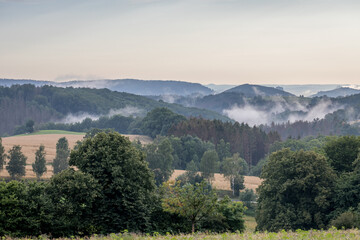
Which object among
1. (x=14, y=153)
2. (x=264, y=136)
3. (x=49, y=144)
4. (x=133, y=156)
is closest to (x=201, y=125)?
(x=264, y=136)

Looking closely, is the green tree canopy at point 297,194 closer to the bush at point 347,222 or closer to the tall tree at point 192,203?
the bush at point 347,222

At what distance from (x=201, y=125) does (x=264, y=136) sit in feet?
87.2

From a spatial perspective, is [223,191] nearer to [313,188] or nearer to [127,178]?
[313,188]

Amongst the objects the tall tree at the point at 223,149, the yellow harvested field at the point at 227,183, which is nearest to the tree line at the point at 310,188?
the yellow harvested field at the point at 227,183

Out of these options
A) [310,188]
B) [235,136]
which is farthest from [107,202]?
[235,136]

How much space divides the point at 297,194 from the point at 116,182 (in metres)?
24.9

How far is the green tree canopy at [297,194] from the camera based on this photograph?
52969 mm

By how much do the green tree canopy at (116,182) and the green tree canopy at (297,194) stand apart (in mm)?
17979

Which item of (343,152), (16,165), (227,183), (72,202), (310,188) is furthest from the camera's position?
(227,183)

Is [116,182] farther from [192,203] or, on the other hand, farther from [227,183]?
[227,183]

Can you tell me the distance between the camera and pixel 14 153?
106938 mm

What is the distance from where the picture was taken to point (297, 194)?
56.0m

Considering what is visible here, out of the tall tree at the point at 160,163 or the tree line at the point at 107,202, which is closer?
the tree line at the point at 107,202

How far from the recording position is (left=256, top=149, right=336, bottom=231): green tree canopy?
52969 mm
